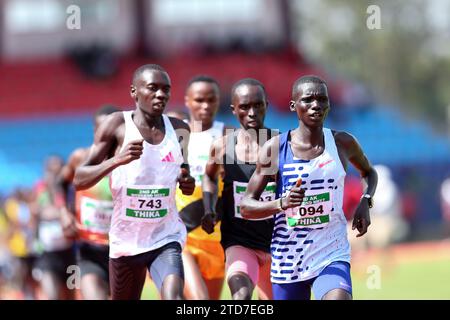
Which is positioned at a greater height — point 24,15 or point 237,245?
point 24,15

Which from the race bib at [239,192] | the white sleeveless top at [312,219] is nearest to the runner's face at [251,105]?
the race bib at [239,192]

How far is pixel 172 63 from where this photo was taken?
3438cm

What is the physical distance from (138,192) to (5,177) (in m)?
19.4

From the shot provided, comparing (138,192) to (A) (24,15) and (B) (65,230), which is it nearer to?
(B) (65,230)

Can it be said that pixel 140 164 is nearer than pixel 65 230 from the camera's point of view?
Yes

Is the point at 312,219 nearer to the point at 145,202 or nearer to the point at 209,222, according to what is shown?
the point at 209,222

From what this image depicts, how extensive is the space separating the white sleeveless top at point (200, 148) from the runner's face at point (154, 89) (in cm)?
161

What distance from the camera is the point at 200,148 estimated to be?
9.29m

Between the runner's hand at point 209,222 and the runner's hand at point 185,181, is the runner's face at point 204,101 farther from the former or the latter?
the runner's hand at point 185,181

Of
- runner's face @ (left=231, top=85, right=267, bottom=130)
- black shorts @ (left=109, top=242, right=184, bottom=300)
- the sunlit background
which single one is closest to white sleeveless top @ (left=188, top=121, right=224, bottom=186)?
runner's face @ (left=231, top=85, right=267, bottom=130)

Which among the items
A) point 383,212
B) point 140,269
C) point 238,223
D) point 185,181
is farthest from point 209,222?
point 383,212

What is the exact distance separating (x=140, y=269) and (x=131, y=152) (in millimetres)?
1156

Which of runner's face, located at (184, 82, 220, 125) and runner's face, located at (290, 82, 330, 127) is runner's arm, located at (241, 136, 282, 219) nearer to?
runner's face, located at (290, 82, 330, 127)

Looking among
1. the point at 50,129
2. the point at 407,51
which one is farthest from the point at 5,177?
the point at 407,51
